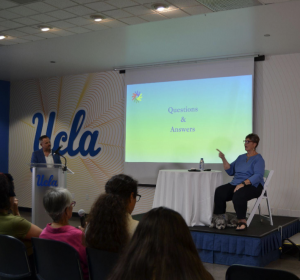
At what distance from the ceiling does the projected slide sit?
0.53 m

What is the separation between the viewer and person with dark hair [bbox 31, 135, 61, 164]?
A: 5582 mm

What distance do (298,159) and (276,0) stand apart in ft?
9.39

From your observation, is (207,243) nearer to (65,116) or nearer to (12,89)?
(65,116)

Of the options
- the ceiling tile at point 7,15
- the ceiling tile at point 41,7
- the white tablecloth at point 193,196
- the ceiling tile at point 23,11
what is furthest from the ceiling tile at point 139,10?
the white tablecloth at point 193,196

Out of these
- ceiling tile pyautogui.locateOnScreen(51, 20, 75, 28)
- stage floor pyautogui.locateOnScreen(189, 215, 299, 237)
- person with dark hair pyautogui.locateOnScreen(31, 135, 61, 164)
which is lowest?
stage floor pyautogui.locateOnScreen(189, 215, 299, 237)

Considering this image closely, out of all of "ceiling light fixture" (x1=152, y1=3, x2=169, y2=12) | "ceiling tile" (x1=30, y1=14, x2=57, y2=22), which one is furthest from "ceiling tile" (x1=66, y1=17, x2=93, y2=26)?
"ceiling light fixture" (x1=152, y1=3, x2=169, y2=12)

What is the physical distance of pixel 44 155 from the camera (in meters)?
5.66

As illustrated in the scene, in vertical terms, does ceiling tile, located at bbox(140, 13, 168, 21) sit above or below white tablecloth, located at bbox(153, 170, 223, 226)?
above

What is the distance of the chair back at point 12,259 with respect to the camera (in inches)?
88.2

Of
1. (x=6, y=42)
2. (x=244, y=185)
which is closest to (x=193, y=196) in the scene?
(x=244, y=185)

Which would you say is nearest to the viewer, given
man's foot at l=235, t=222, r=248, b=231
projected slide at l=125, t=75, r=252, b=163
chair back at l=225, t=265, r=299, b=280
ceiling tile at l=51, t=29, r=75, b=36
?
chair back at l=225, t=265, r=299, b=280

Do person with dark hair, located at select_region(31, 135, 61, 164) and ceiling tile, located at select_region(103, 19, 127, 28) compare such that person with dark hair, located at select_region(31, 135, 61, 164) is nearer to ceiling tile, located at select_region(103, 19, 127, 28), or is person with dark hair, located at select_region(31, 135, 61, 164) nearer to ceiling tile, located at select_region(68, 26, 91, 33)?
ceiling tile, located at select_region(68, 26, 91, 33)

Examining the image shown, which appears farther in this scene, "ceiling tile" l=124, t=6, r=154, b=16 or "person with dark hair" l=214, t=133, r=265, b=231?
"person with dark hair" l=214, t=133, r=265, b=231

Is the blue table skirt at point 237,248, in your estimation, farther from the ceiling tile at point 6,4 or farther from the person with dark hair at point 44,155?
the ceiling tile at point 6,4
